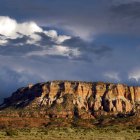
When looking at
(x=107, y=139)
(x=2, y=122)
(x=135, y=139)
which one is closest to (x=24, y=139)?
(x=107, y=139)

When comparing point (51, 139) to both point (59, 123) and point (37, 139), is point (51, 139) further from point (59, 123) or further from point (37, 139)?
point (59, 123)

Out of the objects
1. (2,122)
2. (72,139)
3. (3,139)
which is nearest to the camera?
(3,139)

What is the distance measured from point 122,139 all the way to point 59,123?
122m

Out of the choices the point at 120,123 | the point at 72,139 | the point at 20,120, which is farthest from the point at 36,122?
the point at 72,139

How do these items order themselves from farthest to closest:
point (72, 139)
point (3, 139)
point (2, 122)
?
point (2, 122) → point (72, 139) → point (3, 139)

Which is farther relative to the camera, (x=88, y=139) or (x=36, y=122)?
(x=36, y=122)

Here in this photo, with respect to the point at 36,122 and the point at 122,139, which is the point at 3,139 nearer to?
the point at 122,139

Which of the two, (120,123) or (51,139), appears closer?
(51,139)

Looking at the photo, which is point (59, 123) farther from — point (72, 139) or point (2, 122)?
point (72, 139)

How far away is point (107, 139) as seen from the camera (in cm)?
7725

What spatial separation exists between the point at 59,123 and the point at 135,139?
400 ft

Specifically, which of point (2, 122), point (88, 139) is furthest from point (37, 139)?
point (2, 122)

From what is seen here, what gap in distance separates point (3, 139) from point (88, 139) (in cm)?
1507

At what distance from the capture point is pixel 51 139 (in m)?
75.1
